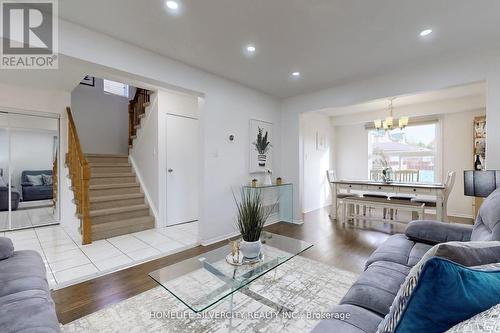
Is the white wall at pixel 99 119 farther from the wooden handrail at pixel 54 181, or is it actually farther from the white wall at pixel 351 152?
the white wall at pixel 351 152

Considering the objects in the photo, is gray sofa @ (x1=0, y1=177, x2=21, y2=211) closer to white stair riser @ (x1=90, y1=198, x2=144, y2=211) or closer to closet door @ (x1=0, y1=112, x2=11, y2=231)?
closet door @ (x1=0, y1=112, x2=11, y2=231)

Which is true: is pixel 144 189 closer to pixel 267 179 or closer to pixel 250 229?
pixel 267 179

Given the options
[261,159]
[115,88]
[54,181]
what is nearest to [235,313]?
[261,159]

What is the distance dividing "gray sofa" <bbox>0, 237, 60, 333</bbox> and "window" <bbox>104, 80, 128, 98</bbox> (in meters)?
5.24

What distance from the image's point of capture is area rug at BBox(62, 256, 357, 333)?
5.32ft

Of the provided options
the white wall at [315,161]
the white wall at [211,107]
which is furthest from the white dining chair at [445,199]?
the white wall at [211,107]

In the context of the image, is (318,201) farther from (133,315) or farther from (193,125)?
(133,315)

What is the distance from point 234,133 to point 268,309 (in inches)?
103

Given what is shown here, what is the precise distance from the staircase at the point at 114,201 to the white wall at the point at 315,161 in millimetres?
3605

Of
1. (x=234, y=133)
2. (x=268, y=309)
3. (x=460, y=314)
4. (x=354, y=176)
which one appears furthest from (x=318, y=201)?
(x=460, y=314)

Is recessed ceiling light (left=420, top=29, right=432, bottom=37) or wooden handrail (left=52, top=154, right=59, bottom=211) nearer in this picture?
recessed ceiling light (left=420, top=29, right=432, bottom=37)

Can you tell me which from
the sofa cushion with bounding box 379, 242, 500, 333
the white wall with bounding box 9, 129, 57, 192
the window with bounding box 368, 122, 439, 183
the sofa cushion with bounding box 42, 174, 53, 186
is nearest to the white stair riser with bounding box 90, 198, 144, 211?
the sofa cushion with bounding box 42, 174, 53, 186

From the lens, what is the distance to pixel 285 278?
230cm

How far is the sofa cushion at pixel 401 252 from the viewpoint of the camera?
1625 millimetres
